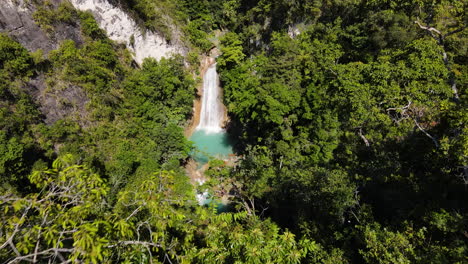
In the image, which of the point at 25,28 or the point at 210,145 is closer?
the point at 25,28

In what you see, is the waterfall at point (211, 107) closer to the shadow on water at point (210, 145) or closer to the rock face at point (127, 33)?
the shadow on water at point (210, 145)

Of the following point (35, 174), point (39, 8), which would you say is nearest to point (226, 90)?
point (39, 8)

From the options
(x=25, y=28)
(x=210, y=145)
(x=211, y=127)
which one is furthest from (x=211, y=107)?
(x=25, y=28)

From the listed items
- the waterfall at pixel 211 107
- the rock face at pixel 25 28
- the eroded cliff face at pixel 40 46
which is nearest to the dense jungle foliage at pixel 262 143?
the eroded cliff face at pixel 40 46

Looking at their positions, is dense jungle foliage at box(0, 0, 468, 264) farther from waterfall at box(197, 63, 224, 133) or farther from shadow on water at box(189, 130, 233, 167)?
waterfall at box(197, 63, 224, 133)

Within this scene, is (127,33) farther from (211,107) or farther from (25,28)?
(211,107)

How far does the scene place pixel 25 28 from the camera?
16750 millimetres

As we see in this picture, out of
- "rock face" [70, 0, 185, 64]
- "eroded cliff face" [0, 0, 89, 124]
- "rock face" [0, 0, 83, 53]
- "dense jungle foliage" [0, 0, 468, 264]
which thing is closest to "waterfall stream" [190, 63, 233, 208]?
"dense jungle foliage" [0, 0, 468, 264]

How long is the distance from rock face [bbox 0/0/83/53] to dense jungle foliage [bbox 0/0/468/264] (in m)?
0.67

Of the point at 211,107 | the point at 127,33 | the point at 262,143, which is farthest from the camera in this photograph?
the point at 211,107

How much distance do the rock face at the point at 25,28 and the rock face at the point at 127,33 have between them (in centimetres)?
360

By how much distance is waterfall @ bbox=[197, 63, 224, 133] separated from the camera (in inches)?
998

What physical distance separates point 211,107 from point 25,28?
635 inches

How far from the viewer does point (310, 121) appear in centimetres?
1789
